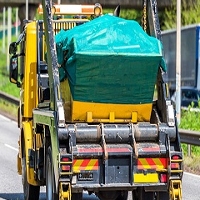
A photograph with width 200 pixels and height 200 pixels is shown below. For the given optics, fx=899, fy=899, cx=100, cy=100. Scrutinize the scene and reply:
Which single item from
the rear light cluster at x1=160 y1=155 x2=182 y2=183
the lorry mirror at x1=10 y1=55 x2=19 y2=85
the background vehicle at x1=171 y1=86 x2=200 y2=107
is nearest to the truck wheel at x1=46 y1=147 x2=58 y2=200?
the rear light cluster at x1=160 y1=155 x2=182 y2=183

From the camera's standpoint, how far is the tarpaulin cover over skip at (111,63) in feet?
35.1

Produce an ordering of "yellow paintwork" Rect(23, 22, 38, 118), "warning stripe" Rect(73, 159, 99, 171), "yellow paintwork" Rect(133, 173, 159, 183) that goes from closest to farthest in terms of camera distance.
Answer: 1. "warning stripe" Rect(73, 159, 99, 171)
2. "yellow paintwork" Rect(133, 173, 159, 183)
3. "yellow paintwork" Rect(23, 22, 38, 118)

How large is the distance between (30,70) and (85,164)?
120 inches

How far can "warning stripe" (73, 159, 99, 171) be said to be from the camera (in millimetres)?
10455

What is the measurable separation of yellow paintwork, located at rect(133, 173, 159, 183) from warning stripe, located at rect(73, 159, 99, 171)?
19.0 inches

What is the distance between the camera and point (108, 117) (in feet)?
36.5

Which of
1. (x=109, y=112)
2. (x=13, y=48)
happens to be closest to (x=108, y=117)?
(x=109, y=112)

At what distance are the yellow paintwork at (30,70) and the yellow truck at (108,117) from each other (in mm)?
1398

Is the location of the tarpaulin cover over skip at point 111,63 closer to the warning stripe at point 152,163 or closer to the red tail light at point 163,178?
the warning stripe at point 152,163

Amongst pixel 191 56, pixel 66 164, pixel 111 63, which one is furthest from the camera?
pixel 191 56

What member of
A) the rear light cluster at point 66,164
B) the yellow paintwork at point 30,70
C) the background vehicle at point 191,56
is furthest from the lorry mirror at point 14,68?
the background vehicle at point 191,56

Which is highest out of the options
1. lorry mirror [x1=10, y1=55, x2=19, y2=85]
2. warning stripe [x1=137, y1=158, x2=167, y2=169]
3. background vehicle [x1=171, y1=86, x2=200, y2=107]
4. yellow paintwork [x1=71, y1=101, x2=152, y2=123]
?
lorry mirror [x1=10, y1=55, x2=19, y2=85]

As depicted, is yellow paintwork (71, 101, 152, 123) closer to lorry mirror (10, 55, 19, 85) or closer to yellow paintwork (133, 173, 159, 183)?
yellow paintwork (133, 173, 159, 183)

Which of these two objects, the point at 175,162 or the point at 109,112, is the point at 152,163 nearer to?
the point at 175,162
